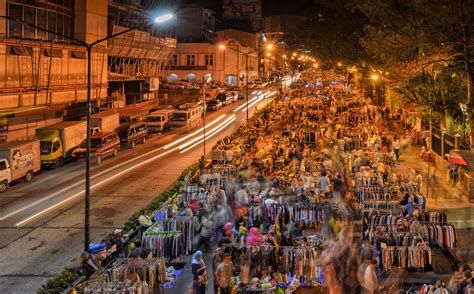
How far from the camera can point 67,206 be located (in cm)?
2188

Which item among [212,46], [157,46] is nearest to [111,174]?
[157,46]

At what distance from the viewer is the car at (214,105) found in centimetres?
6284

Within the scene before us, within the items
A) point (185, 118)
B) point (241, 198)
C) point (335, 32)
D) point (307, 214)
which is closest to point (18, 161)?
point (241, 198)

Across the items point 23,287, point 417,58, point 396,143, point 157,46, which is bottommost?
point 23,287

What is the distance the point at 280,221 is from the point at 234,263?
3719 mm

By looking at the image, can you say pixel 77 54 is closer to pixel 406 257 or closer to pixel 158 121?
pixel 158 121

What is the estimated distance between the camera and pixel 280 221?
1564cm

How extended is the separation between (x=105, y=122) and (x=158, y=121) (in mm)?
8904

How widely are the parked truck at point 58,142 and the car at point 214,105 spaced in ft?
97.8

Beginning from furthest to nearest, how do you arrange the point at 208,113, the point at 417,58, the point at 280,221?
the point at 208,113
the point at 417,58
the point at 280,221

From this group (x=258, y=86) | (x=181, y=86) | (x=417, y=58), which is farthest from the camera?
(x=258, y=86)

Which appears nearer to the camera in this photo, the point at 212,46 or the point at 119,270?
the point at 119,270

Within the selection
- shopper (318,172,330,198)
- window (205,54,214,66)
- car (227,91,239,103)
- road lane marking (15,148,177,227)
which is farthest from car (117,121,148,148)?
window (205,54,214,66)

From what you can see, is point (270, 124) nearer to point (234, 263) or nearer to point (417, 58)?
point (417, 58)
